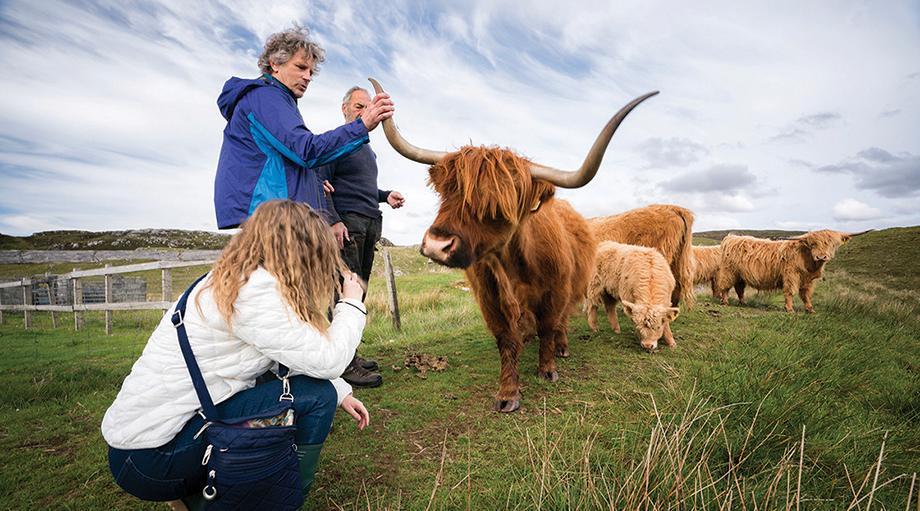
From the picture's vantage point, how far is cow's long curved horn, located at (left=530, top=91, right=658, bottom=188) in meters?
2.66

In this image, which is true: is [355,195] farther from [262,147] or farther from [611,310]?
[611,310]

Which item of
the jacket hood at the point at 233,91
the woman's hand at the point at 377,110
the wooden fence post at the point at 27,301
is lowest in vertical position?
the wooden fence post at the point at 27,301

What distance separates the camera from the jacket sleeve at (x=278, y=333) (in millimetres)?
1742

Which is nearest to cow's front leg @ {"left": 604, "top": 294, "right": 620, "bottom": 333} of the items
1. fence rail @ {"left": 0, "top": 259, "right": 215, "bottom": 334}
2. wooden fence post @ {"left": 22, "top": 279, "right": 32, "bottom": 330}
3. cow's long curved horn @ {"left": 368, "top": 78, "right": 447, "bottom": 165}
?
cow's long curved horn @ {"left": 368, "top": 78, "right": 447, "bottom": 165}

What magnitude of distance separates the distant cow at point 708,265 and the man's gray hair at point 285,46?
1157 centimetres

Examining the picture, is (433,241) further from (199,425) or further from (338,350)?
(199,425)

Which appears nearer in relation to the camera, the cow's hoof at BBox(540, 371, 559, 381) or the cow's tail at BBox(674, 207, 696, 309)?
the cow's hoof at BBox(540, 371, 559, 381)

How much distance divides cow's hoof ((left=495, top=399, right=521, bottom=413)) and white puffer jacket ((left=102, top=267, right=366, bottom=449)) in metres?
2.04

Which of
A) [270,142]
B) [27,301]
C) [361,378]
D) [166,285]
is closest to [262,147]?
[270,142]

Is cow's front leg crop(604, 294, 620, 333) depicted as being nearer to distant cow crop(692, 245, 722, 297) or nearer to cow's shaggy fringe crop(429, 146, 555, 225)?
cow's shaggy fringe crop(429, 146, 555, 225)

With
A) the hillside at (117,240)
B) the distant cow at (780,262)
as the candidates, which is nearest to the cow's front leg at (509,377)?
the distant cow at (780,262)

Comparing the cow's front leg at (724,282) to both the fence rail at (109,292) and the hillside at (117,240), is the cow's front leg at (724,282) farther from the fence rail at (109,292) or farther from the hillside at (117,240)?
the hillside at (117,240)

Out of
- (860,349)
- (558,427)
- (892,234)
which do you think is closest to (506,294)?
(558,427)

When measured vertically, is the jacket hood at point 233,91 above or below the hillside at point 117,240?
below
